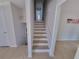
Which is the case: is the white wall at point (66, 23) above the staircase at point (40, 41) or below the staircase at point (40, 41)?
above

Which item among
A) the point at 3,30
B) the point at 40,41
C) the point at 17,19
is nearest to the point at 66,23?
the point at 40,41

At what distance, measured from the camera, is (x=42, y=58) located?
357 cm

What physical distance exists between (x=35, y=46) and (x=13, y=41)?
1.29 metres

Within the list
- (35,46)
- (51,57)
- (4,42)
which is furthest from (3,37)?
(51,57)

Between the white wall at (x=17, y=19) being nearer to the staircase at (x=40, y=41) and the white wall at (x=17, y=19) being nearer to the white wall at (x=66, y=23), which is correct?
the staircase at (x=40, y=41)

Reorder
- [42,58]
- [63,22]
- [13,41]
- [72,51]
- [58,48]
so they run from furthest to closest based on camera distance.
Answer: [13,41]
[63,22]
[58,48]
[72,51]
[42,58]

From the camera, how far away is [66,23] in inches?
175

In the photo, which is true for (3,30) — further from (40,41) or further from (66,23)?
(66,23)

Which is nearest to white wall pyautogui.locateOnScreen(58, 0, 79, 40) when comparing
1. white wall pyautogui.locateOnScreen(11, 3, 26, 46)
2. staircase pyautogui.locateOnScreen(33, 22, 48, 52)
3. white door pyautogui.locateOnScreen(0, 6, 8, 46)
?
Result: staircase pyautogui.locateOnScreen(33, 22, 48, 52)

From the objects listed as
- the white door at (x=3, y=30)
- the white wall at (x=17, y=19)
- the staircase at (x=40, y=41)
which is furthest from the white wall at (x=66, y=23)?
the white door at (x=3, y=30)

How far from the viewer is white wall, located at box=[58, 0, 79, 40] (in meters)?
4.04

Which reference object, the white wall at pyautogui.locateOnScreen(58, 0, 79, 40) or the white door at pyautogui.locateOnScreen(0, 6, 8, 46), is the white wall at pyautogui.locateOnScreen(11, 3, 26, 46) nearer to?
the white door at pyautogui.locateOnScreen(0, 6, 8, 46)

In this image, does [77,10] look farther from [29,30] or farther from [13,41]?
[13,41]

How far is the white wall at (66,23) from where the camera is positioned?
4.04 metres
